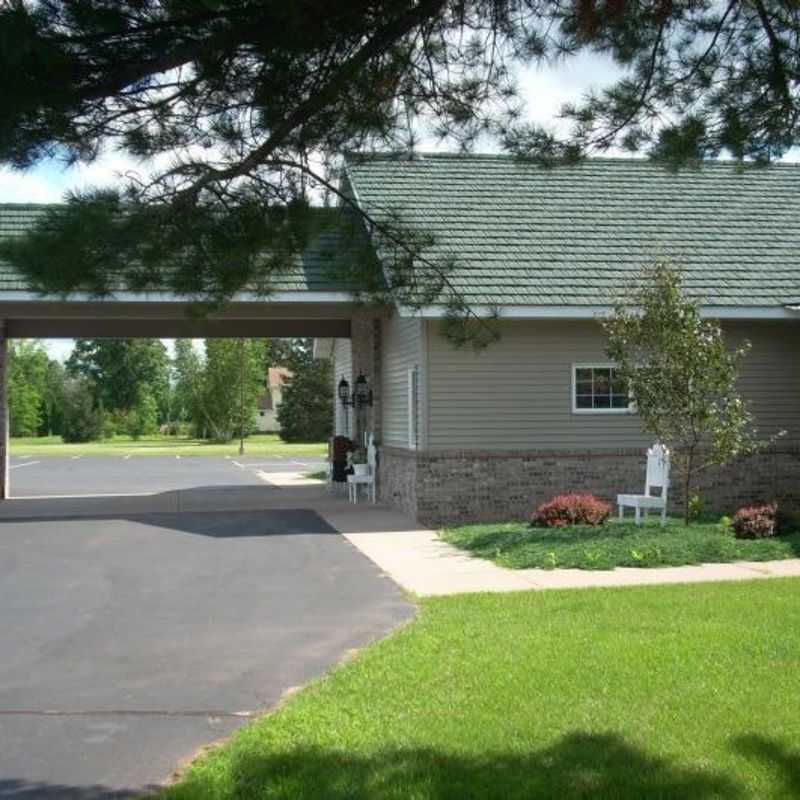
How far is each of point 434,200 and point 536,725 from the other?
559 inches

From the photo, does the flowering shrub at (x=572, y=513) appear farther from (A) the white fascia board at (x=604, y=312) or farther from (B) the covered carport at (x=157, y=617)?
(A) the white fascia board at (x=604, y=312)

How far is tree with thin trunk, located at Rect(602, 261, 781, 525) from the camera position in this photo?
14586 millimetres

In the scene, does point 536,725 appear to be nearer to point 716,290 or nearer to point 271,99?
point 271,99

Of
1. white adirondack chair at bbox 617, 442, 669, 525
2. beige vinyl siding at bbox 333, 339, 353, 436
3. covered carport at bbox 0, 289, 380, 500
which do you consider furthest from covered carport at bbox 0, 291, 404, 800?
beige vinyl siding at bbox 333, 339, 353, 436

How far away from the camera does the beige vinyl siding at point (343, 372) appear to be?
24484 millimetres

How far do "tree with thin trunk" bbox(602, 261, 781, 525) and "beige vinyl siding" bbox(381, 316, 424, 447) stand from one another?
3.51 meters

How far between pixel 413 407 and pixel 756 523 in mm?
5860

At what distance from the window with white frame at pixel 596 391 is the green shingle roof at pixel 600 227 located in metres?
1.26

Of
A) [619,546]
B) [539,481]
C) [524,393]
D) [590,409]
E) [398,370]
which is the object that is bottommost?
[619,546]

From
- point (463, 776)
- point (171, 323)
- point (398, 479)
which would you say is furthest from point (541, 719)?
point (171, 323)

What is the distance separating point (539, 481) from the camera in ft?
57.0

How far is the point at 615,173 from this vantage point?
20922 millimetres

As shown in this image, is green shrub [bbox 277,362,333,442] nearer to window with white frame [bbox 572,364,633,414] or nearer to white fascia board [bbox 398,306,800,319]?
window with white frame [bbox 572,364,633,414]

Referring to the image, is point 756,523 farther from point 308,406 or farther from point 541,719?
point 308,406
